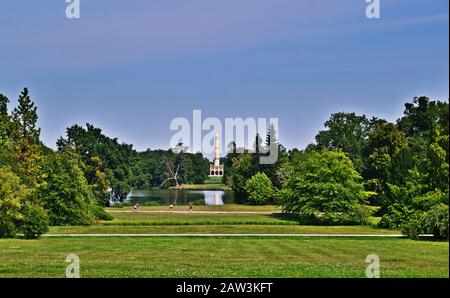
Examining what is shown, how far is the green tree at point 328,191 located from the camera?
190 feet

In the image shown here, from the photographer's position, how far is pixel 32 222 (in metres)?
40.4

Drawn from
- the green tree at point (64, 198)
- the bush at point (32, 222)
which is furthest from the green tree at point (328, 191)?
the bush at point (32, 222)

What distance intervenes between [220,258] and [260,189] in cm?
6901

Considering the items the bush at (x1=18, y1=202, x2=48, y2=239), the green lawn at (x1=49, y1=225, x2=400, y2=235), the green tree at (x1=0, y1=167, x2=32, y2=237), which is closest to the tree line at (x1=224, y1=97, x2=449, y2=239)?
the green lawn at (x1=49, y1=225, x2=400, y2=235)

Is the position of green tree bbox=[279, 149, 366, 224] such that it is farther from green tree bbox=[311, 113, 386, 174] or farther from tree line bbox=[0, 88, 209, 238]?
green tree bbox=[311, 113, 386, 174]

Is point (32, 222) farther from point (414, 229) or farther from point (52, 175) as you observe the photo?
point (414, 229)

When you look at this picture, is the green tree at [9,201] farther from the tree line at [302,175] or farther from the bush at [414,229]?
the bush at [414,229]

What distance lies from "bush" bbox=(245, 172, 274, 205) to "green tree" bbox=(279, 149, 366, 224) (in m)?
28.2

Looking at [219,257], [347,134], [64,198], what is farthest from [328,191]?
[347,134]

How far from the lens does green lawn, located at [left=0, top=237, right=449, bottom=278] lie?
59.1 ft

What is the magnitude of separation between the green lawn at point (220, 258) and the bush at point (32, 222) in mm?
3966
